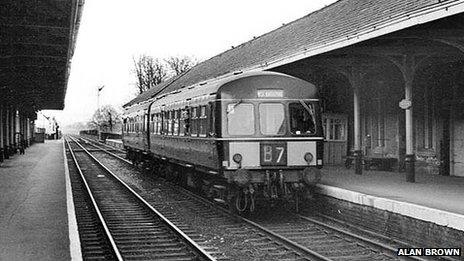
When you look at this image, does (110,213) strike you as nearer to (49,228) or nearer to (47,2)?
(49,228)

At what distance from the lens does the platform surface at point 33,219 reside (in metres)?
8.35

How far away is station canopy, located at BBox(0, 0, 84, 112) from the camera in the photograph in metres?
12.2

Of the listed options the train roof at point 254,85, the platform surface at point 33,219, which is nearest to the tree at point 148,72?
the platform surface at point 33,219

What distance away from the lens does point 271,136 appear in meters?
11.9

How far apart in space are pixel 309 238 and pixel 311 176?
1.94 meters

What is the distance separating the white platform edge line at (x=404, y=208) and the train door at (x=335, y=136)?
7869mm

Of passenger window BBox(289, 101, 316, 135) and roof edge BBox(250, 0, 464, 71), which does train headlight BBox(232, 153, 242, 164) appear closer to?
passenger window BBox(289, 101, 316, 135)

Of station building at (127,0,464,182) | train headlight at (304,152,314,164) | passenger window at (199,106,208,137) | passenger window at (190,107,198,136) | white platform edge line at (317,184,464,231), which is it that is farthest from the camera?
passenger window at (190,107,198,136)

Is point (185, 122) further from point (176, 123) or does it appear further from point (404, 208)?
point (404, 208)

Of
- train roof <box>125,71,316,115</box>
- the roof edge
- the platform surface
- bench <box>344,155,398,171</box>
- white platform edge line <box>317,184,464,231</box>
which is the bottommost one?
the platform surface

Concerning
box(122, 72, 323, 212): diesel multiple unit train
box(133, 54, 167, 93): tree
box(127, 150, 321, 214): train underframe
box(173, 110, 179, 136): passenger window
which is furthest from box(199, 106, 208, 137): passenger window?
box(133, 54, 167, 93): tree

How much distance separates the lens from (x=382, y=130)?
698 inches

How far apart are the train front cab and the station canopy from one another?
3.60 meters

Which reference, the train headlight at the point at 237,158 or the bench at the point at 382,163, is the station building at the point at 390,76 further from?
the train headlight at the point at 237,158
